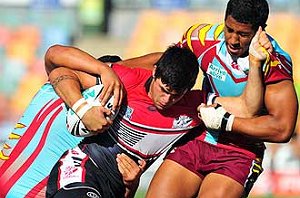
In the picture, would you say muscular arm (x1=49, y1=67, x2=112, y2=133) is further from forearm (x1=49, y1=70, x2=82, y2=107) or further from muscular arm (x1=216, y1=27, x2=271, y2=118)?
muscular arm (x1=216, y1=27, x2=271, y2=118)

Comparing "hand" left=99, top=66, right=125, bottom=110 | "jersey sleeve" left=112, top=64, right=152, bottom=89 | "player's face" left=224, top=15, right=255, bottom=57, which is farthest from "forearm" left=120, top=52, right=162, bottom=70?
"player's face" left=224, top=15, right=255, bottom=57

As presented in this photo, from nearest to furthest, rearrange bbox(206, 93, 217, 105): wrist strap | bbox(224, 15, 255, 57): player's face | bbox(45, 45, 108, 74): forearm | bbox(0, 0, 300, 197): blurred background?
bbox(224, 15, 255, 57): player's face, bbox(45, 45, 108, 74): forearm, bbox(206, 93, 217, 105): wrist strap, bbox(0, 0, 300, 197): blurred background

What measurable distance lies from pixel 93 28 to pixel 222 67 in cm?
1689

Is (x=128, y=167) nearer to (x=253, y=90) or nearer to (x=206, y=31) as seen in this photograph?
(x=253, y=90)

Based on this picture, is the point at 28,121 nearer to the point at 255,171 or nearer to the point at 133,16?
the point at 255,171

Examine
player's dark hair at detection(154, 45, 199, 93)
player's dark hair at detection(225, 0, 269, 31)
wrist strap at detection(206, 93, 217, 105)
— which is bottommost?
wrist strap at detection(206, 93, 217, 105)

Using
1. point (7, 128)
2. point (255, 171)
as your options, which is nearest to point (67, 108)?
point (255, 171)

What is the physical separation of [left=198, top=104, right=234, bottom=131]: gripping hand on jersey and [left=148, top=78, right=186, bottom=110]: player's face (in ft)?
0.71

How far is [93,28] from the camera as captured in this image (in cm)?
2264

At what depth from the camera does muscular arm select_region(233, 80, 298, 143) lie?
5770 millimetres

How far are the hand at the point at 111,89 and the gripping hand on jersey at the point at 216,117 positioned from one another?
53 centimetres

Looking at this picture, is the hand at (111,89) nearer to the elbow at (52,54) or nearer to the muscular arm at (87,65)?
the muscular arm at (87,65)

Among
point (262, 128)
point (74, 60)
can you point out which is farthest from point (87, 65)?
point (262, 128)

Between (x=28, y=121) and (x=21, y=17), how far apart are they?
16.4 metres
